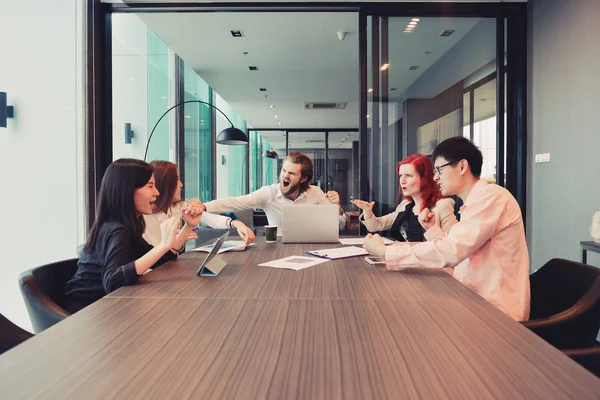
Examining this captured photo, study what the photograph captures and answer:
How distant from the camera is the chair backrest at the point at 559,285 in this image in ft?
4.76

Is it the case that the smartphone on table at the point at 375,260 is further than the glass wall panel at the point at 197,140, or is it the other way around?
the glass wall panel at the point at 197,140

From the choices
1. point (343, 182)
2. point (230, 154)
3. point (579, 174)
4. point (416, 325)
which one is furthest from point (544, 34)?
point (343, 182)

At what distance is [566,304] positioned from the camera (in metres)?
1.51

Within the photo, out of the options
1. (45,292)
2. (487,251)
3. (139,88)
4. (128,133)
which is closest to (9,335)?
(45,292)

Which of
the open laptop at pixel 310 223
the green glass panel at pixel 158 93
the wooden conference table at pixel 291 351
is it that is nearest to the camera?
the wooden conference table at pixel 291 351

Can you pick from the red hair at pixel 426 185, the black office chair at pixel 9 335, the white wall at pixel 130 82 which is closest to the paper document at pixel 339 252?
the red hair at pixel 426 185

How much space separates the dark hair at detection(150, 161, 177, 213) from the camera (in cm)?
275

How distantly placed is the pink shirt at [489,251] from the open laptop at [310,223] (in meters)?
0.76

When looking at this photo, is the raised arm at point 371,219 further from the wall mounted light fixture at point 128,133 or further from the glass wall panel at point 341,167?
the glass wall panel at point 341,167

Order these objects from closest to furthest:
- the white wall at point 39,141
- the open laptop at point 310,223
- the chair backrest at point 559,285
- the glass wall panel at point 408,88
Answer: the chair backrest at point 559,285
the open laptop at point 310,223
the white wall at point 39,141
the glass wall panel at point 408,88

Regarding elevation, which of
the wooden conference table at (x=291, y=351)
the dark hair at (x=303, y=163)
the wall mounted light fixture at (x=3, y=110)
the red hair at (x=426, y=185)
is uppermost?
the wall mounted light fixture at (x=3, y=110)

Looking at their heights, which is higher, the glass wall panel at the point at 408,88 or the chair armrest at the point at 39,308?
the glass wall panel at the point at 408,88

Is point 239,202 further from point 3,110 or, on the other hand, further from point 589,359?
point 589,359

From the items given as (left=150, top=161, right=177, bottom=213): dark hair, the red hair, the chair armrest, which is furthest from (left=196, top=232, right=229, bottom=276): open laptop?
the red hair
